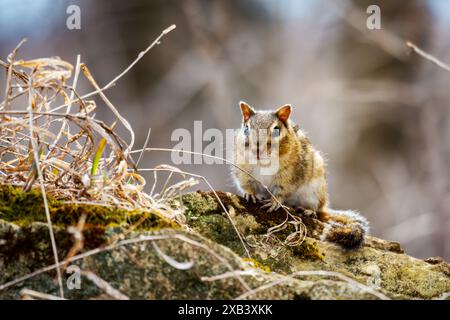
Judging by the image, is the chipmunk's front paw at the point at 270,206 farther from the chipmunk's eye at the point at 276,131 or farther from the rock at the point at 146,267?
the rock at the point at 146,267

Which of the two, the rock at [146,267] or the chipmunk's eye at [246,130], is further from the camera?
the chipmunk's eye at [246,130]

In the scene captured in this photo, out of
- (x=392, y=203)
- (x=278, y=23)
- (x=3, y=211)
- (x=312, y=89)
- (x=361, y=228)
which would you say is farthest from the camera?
(x=278, y=23)

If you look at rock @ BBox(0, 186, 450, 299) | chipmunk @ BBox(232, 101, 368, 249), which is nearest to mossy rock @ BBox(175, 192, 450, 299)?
rock @ BBox(0, 186, 450, 299)

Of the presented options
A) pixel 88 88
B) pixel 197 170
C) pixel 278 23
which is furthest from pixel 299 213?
pixel 278 23

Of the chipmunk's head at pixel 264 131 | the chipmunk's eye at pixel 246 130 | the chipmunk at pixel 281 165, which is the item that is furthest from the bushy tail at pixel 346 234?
the chipmunk's eye at pixel 246 130

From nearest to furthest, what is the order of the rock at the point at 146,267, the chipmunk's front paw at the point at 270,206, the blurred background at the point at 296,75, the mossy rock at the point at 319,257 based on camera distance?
the rock at the point at 146,267 < the mossy rock at the point at 319,257 < the chipmunk's front paw at the point at 270,206 < the blurred background at the point at 296,75

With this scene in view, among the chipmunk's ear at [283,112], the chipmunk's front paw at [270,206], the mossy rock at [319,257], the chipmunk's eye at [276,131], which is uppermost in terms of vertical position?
the chipmunk's ear at [283,112]

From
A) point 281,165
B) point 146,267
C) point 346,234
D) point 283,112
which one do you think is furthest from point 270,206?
point 146,267
